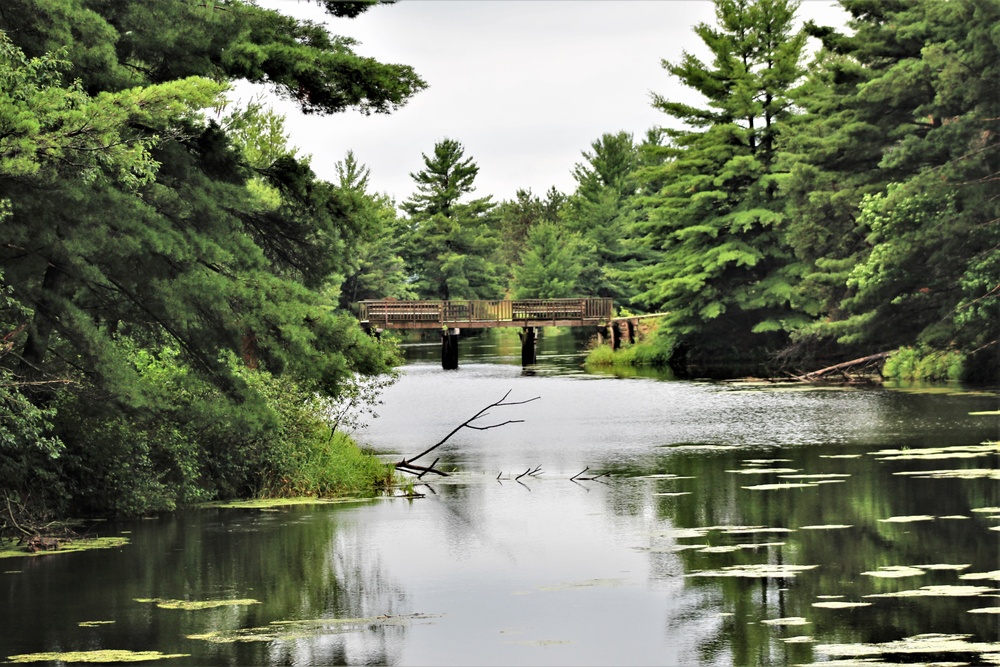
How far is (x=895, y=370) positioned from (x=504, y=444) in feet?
60.5

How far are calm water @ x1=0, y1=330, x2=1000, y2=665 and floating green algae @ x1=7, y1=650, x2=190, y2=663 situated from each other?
221 mm

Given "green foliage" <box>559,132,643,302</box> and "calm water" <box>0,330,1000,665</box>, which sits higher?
"green foliage" <box>559,132,643,302</box>

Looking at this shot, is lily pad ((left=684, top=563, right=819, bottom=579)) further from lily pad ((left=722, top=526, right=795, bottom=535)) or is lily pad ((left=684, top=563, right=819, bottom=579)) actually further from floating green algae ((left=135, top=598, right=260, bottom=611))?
floating green algae ((left=135, top=598, right=260, bottom=611))

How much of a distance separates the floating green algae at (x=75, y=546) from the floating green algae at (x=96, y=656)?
4839mm

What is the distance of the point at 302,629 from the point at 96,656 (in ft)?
5.65

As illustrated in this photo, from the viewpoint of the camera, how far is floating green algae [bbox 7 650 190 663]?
10359 mm

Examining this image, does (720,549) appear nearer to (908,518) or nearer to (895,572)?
(895,572)

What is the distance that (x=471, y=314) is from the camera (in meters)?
65.0

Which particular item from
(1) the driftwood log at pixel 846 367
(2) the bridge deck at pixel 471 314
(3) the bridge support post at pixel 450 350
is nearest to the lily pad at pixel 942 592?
(1) the driftwood log at pixel 846 367

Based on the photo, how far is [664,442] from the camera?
2706cm

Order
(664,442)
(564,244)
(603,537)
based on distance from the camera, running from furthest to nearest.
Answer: (564,244)
(664,442)
(603,537)

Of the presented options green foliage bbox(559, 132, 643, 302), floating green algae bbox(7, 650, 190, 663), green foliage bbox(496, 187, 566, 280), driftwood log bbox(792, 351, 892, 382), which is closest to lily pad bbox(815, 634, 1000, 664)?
floating green algae bbox(7, 650, 190, 663)

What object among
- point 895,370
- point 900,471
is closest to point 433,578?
point 900,471

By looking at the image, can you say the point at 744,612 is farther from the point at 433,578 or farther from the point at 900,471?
the point at 900,471
